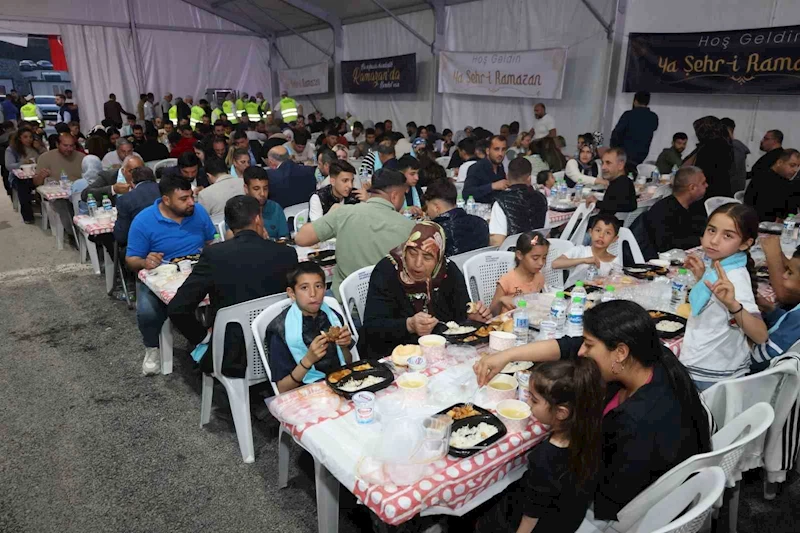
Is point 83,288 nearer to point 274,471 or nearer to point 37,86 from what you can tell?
point 274,471

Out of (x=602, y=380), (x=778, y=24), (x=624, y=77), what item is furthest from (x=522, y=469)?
(x=624, y=77)

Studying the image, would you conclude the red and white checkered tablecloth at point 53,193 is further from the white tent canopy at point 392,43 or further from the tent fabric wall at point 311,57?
the tent fabric wall at point 311,57

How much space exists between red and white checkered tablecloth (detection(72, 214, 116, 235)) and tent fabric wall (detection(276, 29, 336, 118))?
12363mm

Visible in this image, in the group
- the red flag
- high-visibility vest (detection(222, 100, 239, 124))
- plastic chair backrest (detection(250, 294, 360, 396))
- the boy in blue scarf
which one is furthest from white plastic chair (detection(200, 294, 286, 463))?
the red flag

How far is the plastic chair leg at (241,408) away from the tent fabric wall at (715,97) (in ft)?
27.4

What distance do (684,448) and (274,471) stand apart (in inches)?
88.6

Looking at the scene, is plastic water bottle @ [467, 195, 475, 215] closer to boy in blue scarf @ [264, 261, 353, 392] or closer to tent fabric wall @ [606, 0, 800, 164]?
boy in blue scarf @ [264, 261, 353, 392]

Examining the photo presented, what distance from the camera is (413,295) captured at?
123 inches

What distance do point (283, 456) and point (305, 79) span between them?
54.0ft

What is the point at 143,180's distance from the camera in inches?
215

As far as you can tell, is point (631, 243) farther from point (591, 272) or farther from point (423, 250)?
point (423, 250)

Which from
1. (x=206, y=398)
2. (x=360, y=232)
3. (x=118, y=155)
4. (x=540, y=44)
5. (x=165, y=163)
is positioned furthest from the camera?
(x=540, y=44)

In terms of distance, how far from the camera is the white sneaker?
4.26m

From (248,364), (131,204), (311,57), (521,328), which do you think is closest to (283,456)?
(248,364)
